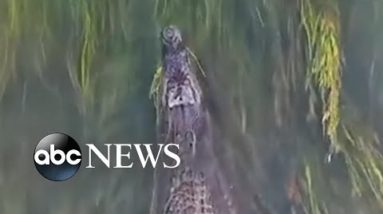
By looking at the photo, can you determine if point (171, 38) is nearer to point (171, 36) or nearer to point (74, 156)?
point (171, 36)

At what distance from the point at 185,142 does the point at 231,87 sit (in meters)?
0.11

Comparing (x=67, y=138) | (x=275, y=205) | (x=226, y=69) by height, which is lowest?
(x=275, y=205)

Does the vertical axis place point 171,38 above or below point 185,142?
above

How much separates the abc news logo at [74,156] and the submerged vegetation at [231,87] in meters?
0.01

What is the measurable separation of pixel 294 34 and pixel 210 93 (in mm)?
159

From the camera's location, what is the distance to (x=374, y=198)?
1.16 meters

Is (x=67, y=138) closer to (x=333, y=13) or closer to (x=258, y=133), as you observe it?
(x=258, y=133)

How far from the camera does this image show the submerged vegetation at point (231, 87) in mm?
1146

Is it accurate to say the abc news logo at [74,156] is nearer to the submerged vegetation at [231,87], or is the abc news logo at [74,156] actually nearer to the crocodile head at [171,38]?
the submerged vegetation at [231,87]

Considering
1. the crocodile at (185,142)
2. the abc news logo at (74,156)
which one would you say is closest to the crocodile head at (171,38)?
the crocodile at (185,142)

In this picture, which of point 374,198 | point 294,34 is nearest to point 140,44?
point 294,34

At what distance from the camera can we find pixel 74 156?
1.14 meters

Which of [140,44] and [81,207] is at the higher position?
[140,44]

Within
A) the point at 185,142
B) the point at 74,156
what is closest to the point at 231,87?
the point at 185,142
